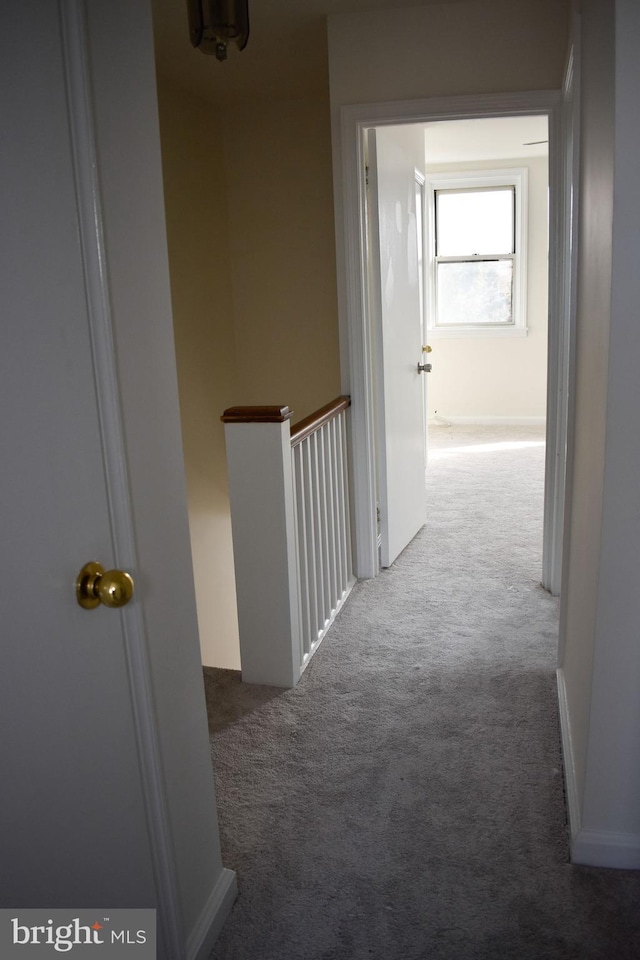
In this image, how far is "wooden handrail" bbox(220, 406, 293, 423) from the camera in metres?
2.52

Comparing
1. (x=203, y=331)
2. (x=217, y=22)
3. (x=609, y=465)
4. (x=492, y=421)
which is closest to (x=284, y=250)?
(x=203, y=331)

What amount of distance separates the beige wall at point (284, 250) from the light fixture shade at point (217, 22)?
8.30 ft

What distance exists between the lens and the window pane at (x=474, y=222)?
695 cm

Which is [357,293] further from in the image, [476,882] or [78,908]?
[78,908]

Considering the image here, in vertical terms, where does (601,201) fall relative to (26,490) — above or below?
above

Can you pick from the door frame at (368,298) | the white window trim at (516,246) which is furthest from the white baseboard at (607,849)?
the white window trim at (516,246)

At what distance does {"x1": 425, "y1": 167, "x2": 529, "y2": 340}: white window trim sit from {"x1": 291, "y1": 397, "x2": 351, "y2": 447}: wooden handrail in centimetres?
358

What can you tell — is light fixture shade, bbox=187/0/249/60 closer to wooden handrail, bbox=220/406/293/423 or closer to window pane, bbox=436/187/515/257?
wooden handrail, bbox=220/406/293/423

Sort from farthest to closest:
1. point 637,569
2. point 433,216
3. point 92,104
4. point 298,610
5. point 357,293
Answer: point 433,216, point 357,293, point 298,610, point 637,569, point 92,104

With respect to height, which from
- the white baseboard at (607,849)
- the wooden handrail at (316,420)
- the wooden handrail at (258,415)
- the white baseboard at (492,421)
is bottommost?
the white baseboard at (607,849)

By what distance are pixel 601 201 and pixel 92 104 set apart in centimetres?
112

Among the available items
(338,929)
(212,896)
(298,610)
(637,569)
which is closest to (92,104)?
(637,569)

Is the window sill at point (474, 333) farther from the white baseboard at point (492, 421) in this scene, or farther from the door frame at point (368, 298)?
the door frame at point (368, 298)

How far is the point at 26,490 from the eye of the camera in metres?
1.05
